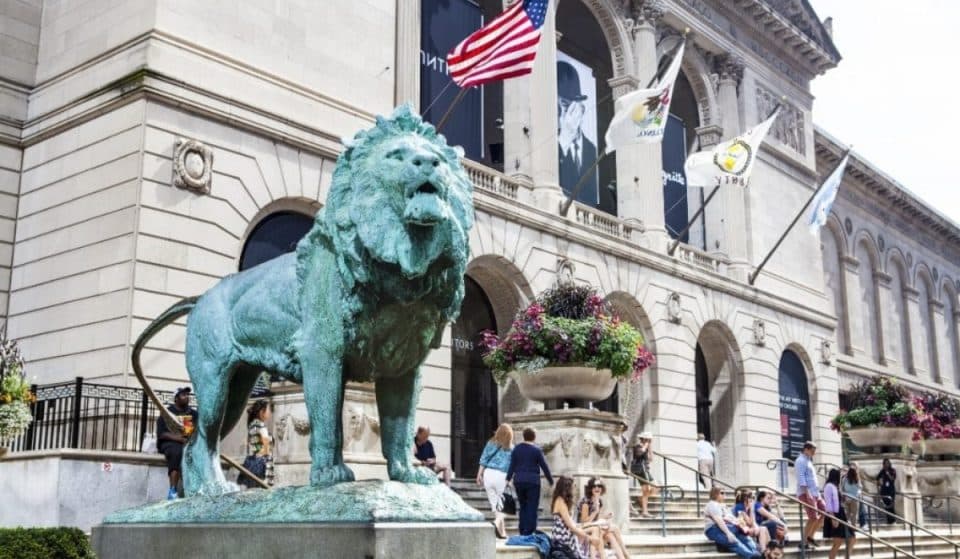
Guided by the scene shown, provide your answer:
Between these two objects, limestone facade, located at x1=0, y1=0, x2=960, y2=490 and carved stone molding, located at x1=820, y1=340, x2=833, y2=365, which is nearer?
limestone facade, located at x1=0, y1=0, x2=960, y2=490

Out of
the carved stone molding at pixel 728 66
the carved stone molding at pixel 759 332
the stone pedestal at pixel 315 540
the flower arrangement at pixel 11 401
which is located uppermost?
the carved stone molding at pixel 728 66

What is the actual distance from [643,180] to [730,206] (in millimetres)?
5614

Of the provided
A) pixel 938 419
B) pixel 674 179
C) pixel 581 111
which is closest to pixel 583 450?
pixel 581 111

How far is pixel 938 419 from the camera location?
3088cm

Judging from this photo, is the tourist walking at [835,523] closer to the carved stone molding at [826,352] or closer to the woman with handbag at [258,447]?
the woman with handbag at [258,447]

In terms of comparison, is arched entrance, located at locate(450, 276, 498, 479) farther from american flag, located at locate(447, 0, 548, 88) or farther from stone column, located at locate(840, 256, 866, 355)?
stone column, located at locate(840, 256, 866, 355)

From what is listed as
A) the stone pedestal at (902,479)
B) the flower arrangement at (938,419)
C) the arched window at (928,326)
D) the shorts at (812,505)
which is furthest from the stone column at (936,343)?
the shorts at (812,505)

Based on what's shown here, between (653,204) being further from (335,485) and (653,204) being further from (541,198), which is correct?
(335,485)

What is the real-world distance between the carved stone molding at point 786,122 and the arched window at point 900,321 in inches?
629

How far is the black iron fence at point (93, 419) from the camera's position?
617 inches

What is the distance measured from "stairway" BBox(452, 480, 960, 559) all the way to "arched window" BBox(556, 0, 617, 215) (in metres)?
9.46

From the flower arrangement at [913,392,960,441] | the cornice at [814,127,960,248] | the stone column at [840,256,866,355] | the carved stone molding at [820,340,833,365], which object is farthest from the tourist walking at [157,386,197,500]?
the stone column at [840,256,866,355]

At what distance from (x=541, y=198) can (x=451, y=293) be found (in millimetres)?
22149

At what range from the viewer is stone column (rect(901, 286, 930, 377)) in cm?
5497
